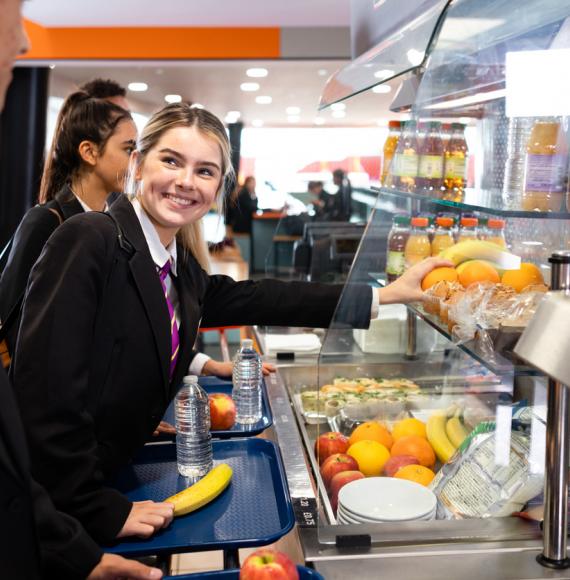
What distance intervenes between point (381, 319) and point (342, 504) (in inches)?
29.6

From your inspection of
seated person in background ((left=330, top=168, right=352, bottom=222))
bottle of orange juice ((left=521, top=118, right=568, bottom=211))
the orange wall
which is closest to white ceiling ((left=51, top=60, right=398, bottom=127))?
the orange wall

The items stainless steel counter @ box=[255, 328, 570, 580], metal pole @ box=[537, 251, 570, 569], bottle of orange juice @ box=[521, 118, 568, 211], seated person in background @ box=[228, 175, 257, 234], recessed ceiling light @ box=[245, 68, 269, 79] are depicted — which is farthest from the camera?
seated person in background @ box=[228, 175, 257, 234]

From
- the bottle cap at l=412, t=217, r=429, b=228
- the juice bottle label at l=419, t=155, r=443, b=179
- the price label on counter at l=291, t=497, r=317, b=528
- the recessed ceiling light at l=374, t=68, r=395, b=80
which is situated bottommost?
the price label on counter at l=291, t=497, r=317, b=528

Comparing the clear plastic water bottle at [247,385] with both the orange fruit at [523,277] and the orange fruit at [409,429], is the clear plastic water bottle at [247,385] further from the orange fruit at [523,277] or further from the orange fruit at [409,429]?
the orange fruit at [523,277]

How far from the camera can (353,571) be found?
1.31m

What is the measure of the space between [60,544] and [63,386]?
29cm

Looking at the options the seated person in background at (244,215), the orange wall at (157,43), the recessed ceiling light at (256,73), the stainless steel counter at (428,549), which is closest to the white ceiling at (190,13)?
the orange wall at (157,43)

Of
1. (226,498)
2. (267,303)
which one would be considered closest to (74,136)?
(267,303)

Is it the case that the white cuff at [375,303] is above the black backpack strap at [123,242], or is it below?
below

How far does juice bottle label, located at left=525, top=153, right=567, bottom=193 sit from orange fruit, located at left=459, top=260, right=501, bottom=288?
0.29 m

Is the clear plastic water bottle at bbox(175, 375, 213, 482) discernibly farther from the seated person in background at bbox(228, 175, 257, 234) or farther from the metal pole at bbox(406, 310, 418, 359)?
the seated person in background at bbox(228, 175, 257, 234)

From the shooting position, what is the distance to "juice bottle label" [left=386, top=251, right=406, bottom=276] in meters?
2.12

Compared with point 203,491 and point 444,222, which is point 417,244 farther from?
point 203,491

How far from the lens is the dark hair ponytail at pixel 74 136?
2791mm
